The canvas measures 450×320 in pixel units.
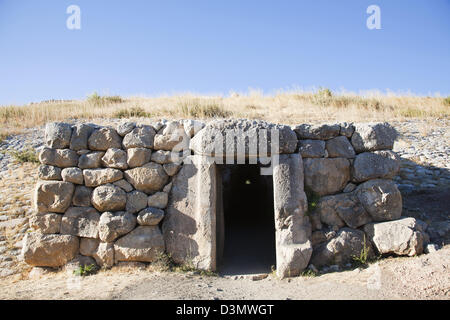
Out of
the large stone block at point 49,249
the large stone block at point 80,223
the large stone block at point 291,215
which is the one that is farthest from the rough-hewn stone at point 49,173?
the large stone block at point 291,215

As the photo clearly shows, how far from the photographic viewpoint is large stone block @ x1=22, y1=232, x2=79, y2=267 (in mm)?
4680

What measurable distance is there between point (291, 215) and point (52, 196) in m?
3.31

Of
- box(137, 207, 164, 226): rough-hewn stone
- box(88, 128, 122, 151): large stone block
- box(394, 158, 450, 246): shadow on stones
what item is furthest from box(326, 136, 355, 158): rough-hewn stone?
box(88, 128, 122, 151): large stone block

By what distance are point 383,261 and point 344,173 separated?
4.26 ft

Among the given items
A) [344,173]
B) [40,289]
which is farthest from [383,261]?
[40,289]

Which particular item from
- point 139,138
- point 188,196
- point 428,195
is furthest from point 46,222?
point 428,195

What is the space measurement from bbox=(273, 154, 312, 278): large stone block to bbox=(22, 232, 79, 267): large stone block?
284 centimetres

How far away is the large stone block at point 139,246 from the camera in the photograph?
4.66 m

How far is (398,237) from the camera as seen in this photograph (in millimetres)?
4641

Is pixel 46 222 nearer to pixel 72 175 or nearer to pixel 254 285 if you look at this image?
pixel 72 175

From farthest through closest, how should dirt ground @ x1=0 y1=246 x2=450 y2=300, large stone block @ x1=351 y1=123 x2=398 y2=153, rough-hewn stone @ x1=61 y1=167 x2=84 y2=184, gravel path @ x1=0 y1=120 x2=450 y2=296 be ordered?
gravel path @ x1=0 y1=120 x2=450 y2=296 < large stone block @ x1=351 y1=123 x2=398 y2=153 < rough-hewn stone @ x1=61 y1=167 x2=84 y2=184 < dirt ground @ x1=0 y1=246 x2=450 y2=300

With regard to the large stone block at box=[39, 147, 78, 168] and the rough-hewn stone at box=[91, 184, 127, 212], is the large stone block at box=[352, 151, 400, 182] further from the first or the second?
the large stone block at box=[39, 147, 78, 168]
